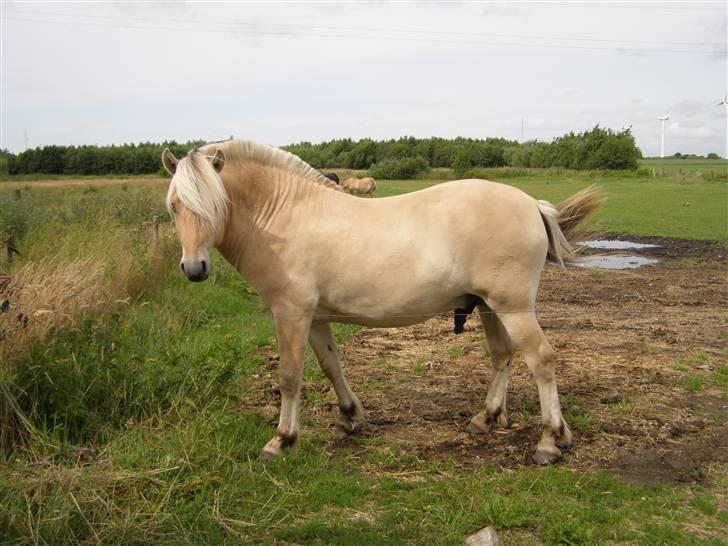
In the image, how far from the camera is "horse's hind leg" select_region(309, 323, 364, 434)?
5109 mm

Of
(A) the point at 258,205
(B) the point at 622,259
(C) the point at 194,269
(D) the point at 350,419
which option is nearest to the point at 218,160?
(A) the point at 258,205

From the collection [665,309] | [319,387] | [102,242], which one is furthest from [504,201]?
[102,242]

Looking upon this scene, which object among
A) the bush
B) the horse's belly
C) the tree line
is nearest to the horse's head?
the horse's belly

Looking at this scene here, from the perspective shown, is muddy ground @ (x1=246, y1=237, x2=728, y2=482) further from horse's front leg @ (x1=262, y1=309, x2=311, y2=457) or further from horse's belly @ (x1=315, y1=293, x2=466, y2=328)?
horse's belly @ (x1=315, y1=293, x2=466, y2=328)

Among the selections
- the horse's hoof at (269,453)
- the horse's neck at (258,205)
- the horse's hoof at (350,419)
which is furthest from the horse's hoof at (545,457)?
the horse's neck at (258,205)

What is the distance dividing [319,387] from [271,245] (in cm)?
203

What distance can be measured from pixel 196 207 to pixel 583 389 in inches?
159

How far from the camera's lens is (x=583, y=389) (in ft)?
19.4

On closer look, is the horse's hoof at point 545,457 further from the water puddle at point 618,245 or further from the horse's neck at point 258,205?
the water puddle at point 618,245

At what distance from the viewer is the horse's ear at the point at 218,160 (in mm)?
4402

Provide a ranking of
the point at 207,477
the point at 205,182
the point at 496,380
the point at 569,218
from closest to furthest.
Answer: the point at 207,477, the point at 205,182, the point at 569,218, the point at 496,380

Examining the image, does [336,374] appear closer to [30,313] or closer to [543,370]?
[543,370]

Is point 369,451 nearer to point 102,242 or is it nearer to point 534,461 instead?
point 534,461

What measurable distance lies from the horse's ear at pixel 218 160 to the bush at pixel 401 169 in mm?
48079
